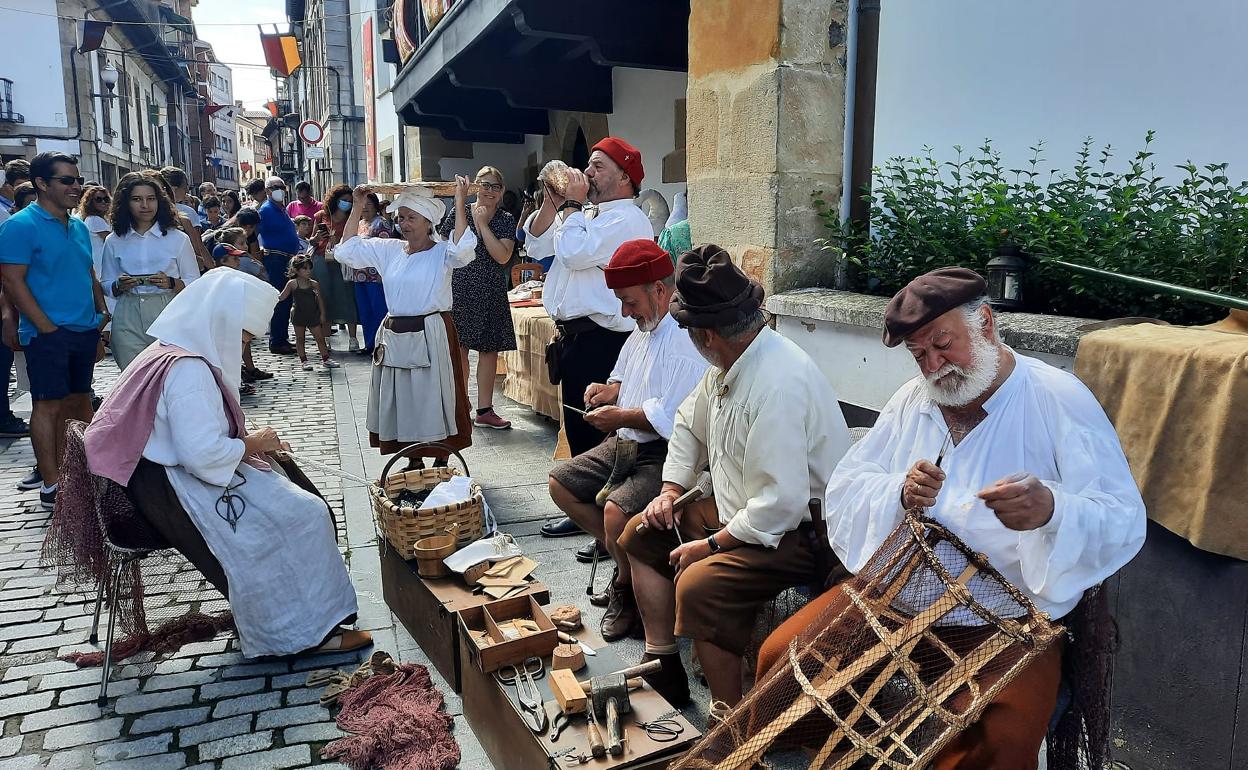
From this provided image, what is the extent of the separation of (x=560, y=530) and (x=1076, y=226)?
2826 millimetres

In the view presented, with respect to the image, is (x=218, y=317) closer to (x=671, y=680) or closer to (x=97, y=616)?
(x=97, y=616)

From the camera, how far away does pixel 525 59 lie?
842 centimetres

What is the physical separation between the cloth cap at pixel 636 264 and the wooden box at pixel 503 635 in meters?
1.28

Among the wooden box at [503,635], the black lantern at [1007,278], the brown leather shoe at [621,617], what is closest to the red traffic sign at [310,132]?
the brown leather shoe at [621,617]


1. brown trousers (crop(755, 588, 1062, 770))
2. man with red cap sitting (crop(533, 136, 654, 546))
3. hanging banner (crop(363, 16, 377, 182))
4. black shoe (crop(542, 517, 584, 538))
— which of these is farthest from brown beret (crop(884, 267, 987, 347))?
hanging banner (crop(363, 16, 377, 182))

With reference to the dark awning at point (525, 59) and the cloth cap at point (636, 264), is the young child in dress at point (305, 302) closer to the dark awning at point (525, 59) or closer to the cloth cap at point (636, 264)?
the dark awning at point (525, 59)

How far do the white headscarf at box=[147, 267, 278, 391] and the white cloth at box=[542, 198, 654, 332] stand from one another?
1610mm

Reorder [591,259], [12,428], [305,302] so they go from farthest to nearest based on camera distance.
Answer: [305,302] < [12,428] < [591,259]

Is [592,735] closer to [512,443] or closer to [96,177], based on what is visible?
[512,443]

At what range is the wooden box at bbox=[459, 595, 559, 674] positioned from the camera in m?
2.51

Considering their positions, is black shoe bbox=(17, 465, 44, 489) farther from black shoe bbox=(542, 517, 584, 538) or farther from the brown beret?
the brown beret

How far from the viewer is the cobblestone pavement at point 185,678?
2.71m

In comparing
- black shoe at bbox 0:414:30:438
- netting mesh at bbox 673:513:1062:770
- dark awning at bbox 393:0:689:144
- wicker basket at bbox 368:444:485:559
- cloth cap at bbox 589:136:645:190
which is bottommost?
black shoe at bbox 0:414:30:438

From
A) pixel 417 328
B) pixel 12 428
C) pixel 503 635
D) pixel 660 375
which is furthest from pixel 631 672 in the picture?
pixel 12 428
